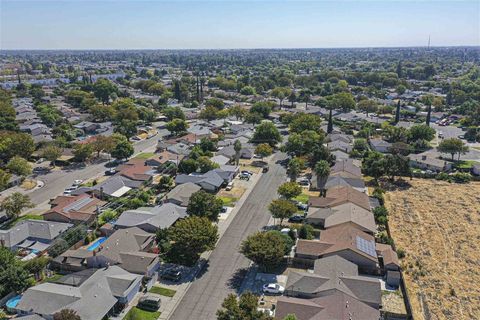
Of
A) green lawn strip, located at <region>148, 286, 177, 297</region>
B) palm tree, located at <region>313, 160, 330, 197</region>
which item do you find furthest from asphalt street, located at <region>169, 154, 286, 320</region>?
palm tree, located at <region>313, 160, 330, 197</region>

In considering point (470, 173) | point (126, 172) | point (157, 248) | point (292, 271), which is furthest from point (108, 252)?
point (470, 173)

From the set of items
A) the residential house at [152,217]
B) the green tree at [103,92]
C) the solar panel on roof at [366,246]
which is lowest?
the solar panel on roof at [366,246]

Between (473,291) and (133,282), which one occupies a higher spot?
(133,282)

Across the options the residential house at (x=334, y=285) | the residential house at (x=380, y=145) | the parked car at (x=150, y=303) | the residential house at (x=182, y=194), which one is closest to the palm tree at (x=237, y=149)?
the residential house at (x=182, y=194)

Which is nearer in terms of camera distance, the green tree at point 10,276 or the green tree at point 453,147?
the green tree at point 10,276

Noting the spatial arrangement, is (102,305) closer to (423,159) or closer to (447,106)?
(423,159)

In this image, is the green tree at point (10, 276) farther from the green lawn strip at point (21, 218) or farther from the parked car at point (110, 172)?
the parked car at point (110, 172)
